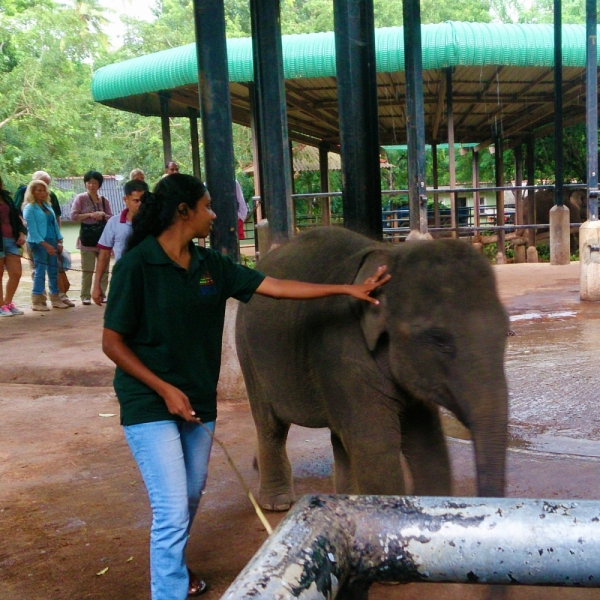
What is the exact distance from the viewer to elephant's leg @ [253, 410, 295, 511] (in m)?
4.46

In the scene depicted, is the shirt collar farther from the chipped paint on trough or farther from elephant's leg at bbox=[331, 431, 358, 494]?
the chipped paint on trough

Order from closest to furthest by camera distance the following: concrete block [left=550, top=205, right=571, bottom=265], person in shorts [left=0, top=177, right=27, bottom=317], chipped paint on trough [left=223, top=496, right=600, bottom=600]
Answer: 1. chipped paint on trough [left=223, top=496, right=600, bottom=600]
2. person in shorts [left=0, top=177, right=27, bottom=317]
3. concrete block [left=550, top=205, right=571, bottom=265]

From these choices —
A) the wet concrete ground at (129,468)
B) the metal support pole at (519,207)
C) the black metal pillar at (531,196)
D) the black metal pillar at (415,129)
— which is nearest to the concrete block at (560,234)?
the black metal pillar at (415,129)

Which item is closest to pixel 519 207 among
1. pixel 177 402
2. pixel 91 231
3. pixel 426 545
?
pixel 91 231

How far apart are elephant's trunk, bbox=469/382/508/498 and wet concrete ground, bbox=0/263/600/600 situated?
462 millimetres

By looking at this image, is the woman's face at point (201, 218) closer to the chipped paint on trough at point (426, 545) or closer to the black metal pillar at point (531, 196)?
the chipped paint on trough at point (426, 545)

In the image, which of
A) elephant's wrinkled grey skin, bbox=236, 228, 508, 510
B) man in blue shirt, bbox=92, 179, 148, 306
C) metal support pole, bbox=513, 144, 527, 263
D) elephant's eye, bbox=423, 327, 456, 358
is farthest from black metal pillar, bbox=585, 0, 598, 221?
metal support pole, bbox=513, 144, 527, 263

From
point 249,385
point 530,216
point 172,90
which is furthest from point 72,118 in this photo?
point 249,385

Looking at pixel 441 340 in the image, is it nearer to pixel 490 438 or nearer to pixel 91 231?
pixel 490 438

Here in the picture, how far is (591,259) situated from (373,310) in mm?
7575

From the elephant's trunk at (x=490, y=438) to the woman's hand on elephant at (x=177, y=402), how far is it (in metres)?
1.01

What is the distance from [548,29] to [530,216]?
327 inches

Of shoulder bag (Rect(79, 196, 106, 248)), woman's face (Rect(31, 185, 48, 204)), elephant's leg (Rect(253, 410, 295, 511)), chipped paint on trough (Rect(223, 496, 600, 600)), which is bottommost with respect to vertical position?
elephant's leg (Rect(253, 410, 295, 511))

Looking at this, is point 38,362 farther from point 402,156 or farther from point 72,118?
point 402,156
